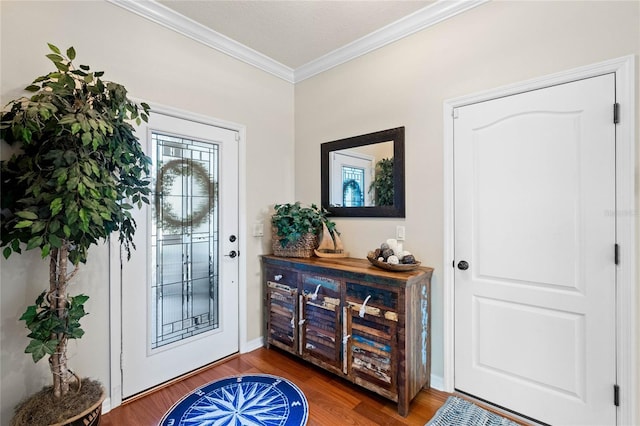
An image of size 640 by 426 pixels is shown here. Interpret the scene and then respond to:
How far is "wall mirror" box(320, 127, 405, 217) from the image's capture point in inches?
96.5

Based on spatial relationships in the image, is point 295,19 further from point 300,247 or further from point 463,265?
point 463,265

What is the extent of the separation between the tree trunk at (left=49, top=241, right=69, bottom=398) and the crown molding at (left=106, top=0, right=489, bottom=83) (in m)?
1.77

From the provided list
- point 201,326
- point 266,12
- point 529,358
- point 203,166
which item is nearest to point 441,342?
point 529,358

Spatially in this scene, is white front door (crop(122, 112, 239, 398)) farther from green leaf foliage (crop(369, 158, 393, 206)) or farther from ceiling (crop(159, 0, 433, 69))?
green leaf foliage (crop(369, 158, 393, 206))

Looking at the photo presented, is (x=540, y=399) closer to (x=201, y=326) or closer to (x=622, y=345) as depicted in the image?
(x=622, y=345)

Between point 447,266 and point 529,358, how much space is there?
733mm

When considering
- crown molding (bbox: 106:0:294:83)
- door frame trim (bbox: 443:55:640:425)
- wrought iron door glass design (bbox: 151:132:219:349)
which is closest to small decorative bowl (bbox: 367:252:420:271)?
door frame trim (bbox: 443:55:640:425)

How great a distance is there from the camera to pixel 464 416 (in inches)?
75.1

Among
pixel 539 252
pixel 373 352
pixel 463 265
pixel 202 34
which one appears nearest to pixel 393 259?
pixel 463 265

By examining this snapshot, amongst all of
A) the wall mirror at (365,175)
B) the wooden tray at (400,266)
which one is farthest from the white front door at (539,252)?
the wall mirror at (365,175)

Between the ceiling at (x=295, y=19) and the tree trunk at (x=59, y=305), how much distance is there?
1922 mm

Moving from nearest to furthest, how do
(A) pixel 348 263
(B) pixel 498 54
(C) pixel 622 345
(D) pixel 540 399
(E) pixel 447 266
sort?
(C) pixel 622 345 → (D) pixel 540 399 → (B) pixel 498 54 → (E) pixel 447 266 → (A) pixel 348 263

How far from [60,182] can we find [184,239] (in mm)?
1132

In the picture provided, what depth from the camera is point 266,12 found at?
7.43ft
